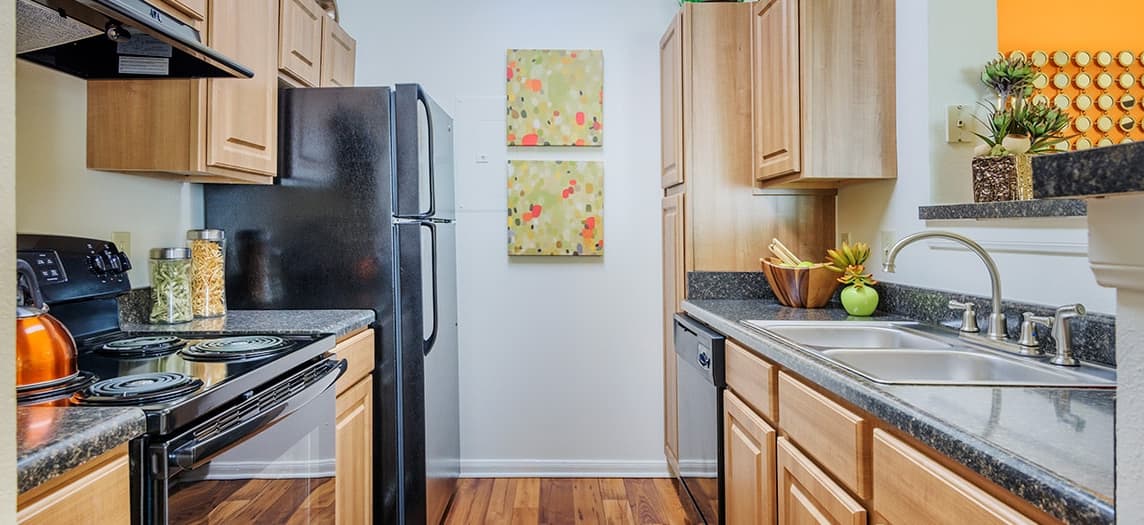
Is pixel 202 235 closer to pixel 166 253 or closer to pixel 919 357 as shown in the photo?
pixel 166 253

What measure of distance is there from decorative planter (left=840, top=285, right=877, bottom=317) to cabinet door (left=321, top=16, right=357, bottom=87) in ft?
6.79

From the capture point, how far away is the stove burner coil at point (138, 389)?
102 cm

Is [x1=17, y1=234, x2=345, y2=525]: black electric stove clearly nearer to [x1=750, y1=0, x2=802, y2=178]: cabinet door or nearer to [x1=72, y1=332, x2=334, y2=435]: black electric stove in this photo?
[x1=72, y1=332, x2=334, y2=435]: black electric stove

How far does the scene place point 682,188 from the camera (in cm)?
257

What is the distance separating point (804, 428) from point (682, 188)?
1.37 metres

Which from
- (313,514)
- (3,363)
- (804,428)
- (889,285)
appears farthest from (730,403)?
(3,363)

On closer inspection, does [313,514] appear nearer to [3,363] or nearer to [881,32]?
[3,363]

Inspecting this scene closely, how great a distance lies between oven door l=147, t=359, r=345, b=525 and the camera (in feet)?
3.32

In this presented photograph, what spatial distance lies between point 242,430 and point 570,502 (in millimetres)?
1892

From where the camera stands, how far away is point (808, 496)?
4.46 feet

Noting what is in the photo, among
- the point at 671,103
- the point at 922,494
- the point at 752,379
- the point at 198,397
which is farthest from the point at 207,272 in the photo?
the point at 922,494

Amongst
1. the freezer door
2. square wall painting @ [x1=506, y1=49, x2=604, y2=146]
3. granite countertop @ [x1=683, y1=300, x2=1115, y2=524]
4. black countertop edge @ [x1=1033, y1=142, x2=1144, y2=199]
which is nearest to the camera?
black countertop edge @ [x1=1033, y1=142, x2=1144, y2=199]

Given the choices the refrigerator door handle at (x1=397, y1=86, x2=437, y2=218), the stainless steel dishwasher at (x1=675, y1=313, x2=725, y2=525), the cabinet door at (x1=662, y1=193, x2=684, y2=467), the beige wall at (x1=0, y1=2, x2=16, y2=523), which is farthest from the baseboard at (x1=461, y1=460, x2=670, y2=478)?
the beige wall at (x1=0, y1=2, x2=16, y2=523)

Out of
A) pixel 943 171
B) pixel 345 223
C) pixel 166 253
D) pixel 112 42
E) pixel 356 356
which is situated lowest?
pixel 356 356
